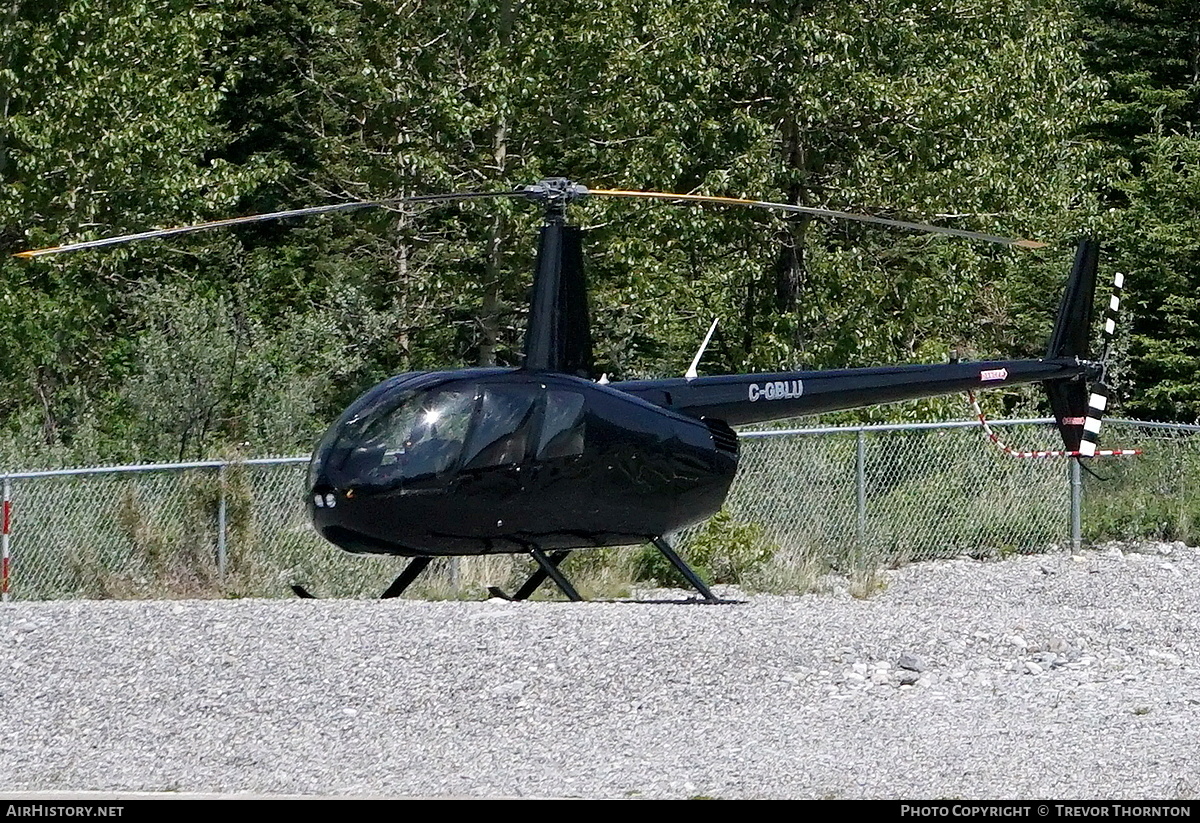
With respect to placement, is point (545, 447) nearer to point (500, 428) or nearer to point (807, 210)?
point (500, 428)

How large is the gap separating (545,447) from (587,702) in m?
3.34

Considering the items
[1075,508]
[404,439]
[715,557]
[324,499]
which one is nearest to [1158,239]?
[1075,508]

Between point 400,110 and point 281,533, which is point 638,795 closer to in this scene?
point 281,533

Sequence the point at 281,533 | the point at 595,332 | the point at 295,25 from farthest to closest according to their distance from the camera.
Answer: the point at 295,25
the point at 595,332
the point at 281,533

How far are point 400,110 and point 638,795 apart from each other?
19.7 meters

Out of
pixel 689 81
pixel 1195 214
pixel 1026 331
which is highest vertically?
pixel 689 81

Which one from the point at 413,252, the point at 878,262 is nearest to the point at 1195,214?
the point at 878,262

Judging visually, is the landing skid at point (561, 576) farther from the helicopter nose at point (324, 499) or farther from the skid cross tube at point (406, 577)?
the helicopter nose at point (324, 499)

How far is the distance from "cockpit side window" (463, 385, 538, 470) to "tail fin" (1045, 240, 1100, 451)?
19.8 ft

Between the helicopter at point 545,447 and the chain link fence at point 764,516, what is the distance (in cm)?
231

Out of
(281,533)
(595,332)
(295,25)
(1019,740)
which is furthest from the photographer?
(295,25)

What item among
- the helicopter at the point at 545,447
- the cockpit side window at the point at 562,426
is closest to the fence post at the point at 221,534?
the helicopter at the point at 545,447

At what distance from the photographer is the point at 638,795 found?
776cm

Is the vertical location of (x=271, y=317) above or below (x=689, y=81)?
below
